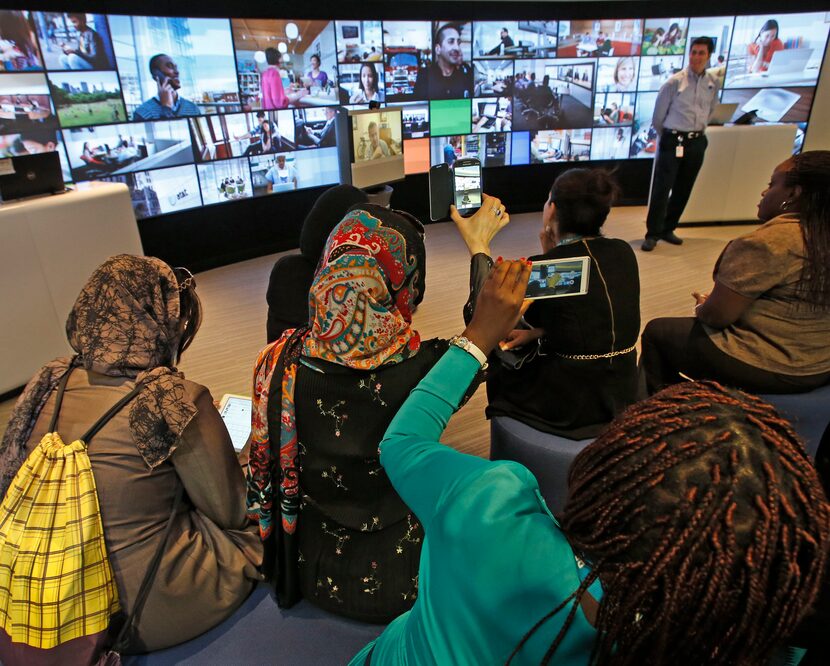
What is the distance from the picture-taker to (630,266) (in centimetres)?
201

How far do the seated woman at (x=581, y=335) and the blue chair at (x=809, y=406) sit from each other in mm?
553

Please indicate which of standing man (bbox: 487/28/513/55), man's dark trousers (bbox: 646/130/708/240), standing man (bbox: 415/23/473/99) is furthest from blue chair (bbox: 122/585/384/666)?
standing man (bbox: 487/28/513/55)

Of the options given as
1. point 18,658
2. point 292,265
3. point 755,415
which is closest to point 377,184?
point 292,265

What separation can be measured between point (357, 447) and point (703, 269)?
4.78m

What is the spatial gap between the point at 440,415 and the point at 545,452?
1.21 meters

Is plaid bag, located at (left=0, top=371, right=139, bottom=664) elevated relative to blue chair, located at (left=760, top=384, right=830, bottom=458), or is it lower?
elevated

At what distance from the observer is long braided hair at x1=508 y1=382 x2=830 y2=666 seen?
0.56 m

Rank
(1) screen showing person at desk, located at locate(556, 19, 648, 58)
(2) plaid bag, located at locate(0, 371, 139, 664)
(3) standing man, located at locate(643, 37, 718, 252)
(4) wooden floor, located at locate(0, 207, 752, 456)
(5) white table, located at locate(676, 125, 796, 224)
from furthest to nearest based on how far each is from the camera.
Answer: (1) screen showing person at desk, located at locate(556, 19, 648, 58) < (5) white table, located at locate(676, 125, 796, 224) < (3) standing man, located at locate(643, 37, 718, 252) < (4) wooden floor, located at locate(0, 207, 752, 456) < (2) plaid bag, located at locate(0, 371, 139, 664)

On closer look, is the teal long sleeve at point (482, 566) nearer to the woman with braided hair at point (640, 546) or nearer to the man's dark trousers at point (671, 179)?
the woman with braided hair at point (640, 546)

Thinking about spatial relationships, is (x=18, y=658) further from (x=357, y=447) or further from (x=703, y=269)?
(x=703, y=269)

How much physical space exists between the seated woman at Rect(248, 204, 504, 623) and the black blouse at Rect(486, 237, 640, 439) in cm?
66

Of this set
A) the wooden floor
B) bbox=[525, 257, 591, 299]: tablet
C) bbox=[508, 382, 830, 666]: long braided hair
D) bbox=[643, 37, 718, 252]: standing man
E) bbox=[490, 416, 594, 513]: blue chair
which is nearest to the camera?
bbox=[508, 382, 830, 666]: long braided hair

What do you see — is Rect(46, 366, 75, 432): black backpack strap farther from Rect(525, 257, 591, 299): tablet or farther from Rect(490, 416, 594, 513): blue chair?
Rect(490, 416, 594, 513): blue chair

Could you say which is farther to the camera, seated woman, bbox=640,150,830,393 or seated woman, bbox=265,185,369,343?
seated woman, bbox=265,185,369,343
